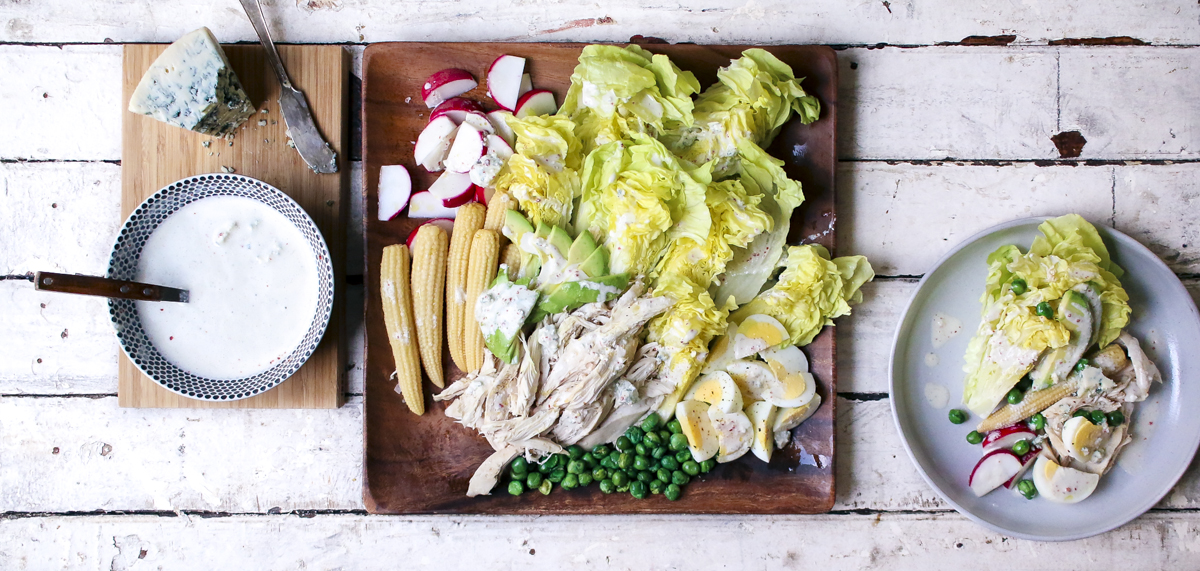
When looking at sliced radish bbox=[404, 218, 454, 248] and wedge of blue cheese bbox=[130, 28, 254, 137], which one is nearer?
wedge of blue cheese bbox=[130, 28, 254, 137]

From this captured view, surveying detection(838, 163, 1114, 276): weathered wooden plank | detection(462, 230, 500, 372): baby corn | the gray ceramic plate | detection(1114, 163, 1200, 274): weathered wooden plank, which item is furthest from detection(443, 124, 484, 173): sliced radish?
detection(1114, 163, 1200, 274): weathered wooden plank

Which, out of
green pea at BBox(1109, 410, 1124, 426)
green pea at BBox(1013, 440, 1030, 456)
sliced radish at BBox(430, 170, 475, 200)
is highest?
sliced radish at BBox(430, 170, 475, 200)

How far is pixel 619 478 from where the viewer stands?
2125mm

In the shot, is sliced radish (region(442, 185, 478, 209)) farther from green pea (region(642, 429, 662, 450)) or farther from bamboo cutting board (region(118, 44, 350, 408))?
green pea (region(642, 429, 662, 450))

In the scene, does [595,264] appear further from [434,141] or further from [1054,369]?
[1054,369]

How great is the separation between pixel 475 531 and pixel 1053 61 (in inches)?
102

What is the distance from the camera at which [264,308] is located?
78.6 inches

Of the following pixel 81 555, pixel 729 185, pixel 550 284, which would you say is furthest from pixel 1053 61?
pixel 81 555

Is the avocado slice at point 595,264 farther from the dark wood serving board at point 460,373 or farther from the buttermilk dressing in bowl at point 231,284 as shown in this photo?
the buttermilk dressing in bowl at point 231,284

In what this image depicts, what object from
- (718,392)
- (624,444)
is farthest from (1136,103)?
(624,444)

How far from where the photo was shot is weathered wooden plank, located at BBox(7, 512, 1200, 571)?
224 centimetres

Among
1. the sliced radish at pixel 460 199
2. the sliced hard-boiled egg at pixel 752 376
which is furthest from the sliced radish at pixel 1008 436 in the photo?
the sliced radish at pixel 460 199

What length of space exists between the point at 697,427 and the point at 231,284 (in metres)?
1.52

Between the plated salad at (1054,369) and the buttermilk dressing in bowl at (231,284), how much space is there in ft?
7.12
